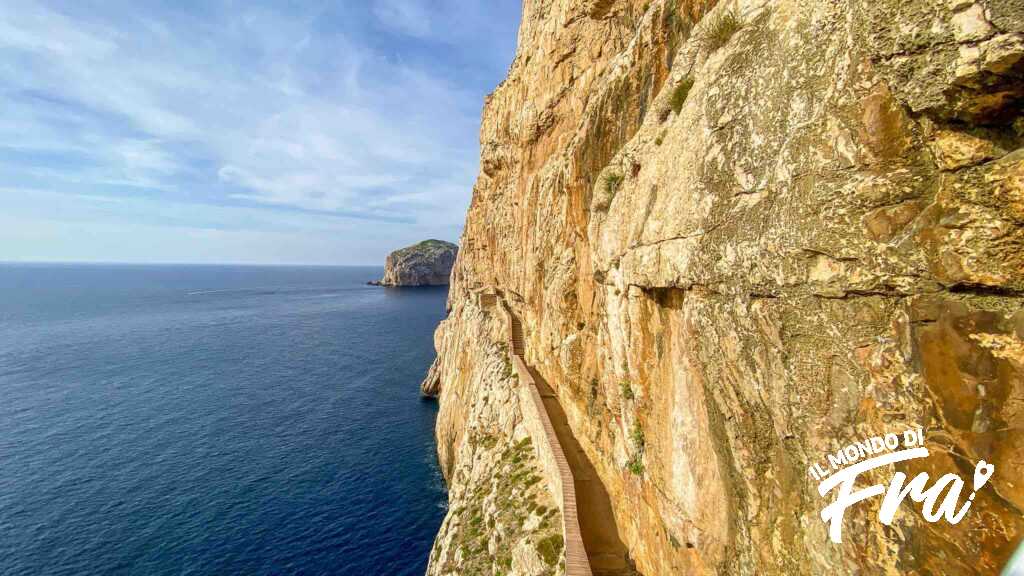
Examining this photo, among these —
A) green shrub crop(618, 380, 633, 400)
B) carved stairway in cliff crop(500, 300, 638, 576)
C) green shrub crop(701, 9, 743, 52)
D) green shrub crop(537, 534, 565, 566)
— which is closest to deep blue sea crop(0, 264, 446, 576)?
carved stairway in cliff crop(500, 300, 638, 576)

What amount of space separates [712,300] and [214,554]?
45.8 metres

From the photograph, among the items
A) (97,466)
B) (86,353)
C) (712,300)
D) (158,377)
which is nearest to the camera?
(712,300)

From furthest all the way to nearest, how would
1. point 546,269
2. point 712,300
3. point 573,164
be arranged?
point 546,269, point 573,164, point 712,300

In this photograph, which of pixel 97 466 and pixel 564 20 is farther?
pixel 97 466

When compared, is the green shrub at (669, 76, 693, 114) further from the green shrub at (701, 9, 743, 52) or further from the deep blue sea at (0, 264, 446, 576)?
the deep blue sea at (0, 264, 446, 576)

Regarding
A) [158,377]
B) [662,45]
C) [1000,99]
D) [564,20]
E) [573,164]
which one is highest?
[564,20]

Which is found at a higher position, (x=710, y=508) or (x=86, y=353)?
(x=710, y=508)

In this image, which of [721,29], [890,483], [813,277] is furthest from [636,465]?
[721,29]

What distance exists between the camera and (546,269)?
2941cm


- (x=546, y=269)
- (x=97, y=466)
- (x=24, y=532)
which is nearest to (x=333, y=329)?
(x=97, y=466)

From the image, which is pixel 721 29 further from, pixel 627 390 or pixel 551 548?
pixel 551 548

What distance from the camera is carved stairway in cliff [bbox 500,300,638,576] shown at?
18062 millimetres

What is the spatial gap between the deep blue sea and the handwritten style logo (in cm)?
3746

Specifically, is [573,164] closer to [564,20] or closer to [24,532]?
[564,20]
